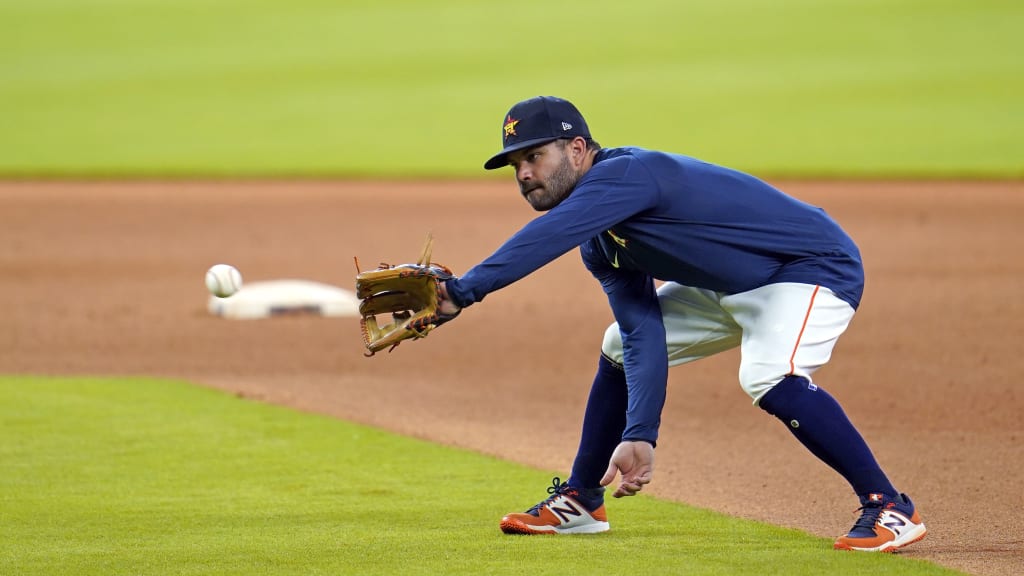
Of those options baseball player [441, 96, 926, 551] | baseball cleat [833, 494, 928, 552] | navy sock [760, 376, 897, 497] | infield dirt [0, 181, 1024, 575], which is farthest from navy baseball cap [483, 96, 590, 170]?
infield dirt [0, 181, 1024, 575]

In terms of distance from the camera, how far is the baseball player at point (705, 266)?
13.8ft

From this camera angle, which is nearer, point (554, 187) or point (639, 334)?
point (554, 187)

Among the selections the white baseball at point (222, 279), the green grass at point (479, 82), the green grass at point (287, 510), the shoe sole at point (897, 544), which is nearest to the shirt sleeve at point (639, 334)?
the green grass at point (287, 510)

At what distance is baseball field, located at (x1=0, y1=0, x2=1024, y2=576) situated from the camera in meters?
4.90

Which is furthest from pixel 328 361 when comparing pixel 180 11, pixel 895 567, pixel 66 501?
pixel 180 11

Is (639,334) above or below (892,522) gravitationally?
above

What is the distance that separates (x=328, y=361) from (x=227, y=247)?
6476 millimetres

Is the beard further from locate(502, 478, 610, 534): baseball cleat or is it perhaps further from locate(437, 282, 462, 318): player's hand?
locate(502, 478, 610, 534): baseball cleat

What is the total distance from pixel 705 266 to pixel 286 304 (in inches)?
285

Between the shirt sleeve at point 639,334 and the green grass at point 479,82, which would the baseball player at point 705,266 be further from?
the green grass at point 479,82

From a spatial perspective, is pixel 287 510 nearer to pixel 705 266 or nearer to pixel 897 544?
pixel 705 266

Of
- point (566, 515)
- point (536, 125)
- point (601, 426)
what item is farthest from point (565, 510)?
point (536, 125)

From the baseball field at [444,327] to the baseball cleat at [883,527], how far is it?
0.10 m

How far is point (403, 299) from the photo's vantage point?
4117 mm
